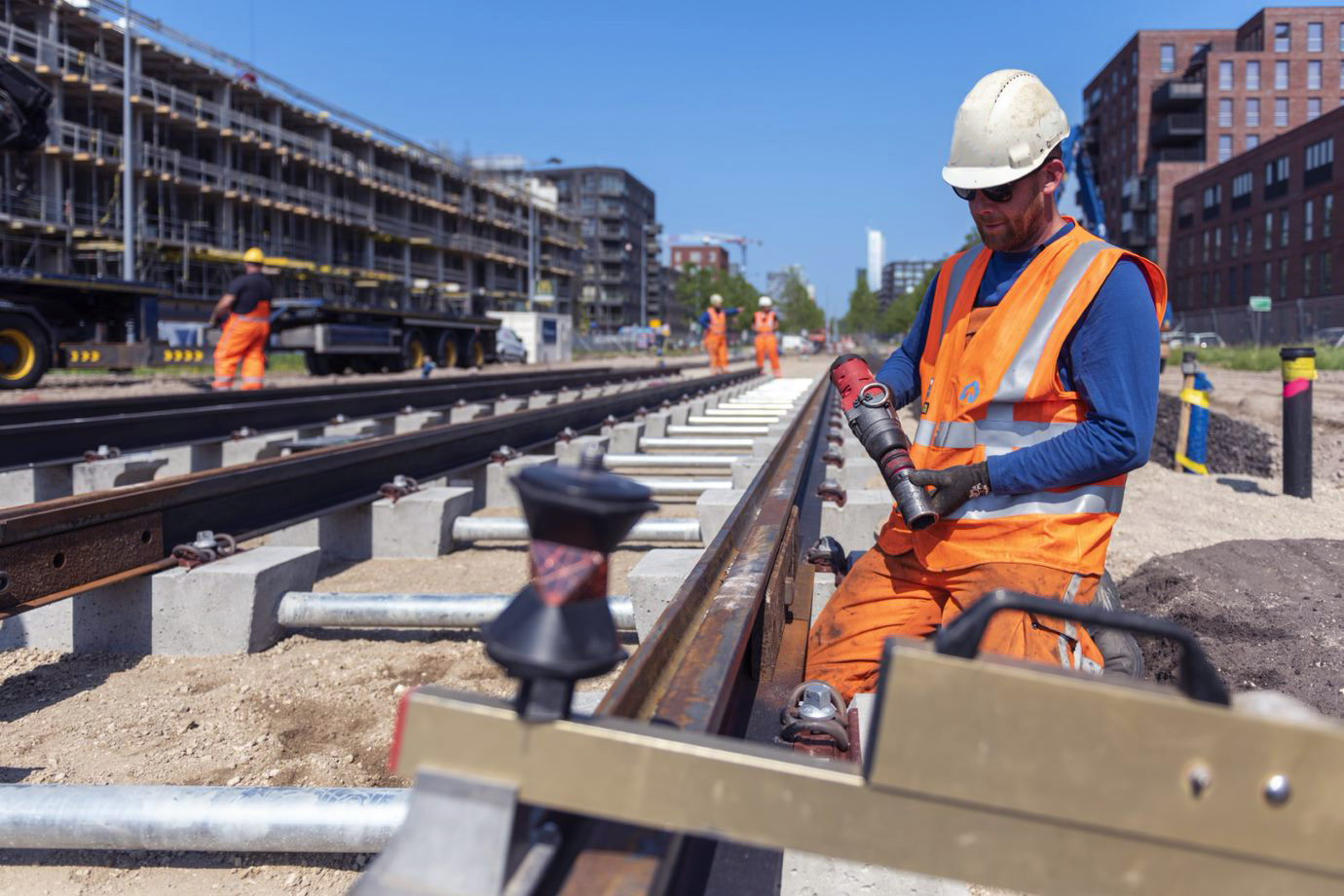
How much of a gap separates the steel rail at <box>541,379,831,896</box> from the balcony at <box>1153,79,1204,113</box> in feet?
274

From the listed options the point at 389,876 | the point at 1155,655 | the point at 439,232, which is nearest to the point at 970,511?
the point at 1155,655

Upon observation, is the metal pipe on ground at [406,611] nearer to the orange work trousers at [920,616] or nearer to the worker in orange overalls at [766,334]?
the orange work trousers at [920,616]

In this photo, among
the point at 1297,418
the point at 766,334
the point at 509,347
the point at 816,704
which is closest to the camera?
the point at 816,704

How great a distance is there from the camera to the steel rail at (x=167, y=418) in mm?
6684

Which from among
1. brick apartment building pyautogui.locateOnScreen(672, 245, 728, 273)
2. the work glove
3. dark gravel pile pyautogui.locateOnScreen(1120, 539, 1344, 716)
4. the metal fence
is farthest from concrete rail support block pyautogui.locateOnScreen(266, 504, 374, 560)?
brick apartment building pyautogui.locateOnScreen(672, 245, 728, 273)

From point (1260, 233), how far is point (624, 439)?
66.5 meters

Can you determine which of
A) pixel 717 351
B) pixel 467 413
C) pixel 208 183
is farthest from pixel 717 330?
pixel 208 183

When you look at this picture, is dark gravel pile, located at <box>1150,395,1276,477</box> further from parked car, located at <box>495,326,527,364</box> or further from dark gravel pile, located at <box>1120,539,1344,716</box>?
parked car, located at <box>495,326,527,364</box>

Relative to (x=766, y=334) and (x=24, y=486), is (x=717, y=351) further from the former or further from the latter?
(x=24, y=486)

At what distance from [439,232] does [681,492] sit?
221 feet

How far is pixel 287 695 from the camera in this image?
340 centimetres

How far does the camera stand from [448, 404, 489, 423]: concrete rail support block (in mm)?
10641

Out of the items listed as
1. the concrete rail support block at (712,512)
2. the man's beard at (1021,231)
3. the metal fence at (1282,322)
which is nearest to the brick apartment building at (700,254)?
the metal fence at (1282,322)

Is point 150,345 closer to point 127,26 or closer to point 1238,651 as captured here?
point 127,26
